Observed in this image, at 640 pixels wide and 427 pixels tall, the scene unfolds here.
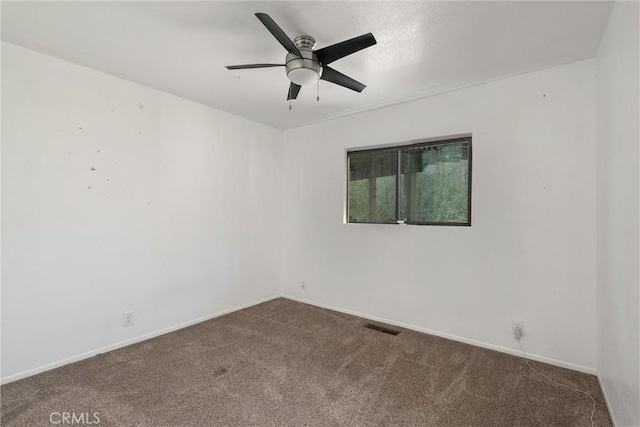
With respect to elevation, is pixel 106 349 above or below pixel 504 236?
below

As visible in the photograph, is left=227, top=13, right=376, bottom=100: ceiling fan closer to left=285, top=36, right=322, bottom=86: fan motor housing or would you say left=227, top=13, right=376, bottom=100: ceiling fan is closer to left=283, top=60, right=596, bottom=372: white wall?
left=285, top=36, right=322, bottom=86: fan motor housing

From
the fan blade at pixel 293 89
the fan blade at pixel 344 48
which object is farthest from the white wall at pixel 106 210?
the fan blade at pixel 344 48

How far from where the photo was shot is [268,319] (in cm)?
346

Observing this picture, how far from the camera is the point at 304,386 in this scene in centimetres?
213

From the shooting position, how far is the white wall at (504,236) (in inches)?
92.4

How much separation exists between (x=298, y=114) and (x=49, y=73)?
2332 millimetres

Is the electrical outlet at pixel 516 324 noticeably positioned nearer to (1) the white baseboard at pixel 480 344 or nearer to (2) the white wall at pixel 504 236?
(2) the white wall at pixel 504 236

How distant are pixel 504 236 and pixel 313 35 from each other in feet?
7.50

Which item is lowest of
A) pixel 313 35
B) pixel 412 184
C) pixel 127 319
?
pixel 127 319

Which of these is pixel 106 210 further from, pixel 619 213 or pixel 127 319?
pixel 619 213

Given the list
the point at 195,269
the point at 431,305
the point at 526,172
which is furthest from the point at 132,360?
the point at 526,172

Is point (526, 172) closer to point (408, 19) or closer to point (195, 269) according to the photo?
point (408, 19)

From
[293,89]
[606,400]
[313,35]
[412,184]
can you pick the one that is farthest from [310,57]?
[606,400]

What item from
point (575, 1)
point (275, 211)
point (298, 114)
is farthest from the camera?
point (275, 211)
